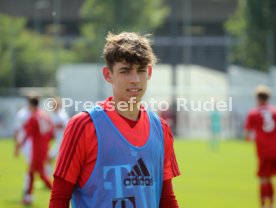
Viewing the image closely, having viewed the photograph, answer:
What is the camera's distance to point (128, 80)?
3824 mm

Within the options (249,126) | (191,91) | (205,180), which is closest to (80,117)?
(249,126)

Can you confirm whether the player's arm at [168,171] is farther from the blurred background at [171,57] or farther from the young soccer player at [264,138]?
the blurred background at [171,57]

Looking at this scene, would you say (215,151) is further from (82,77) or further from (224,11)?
(224,11)

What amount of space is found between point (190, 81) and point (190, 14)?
371cm

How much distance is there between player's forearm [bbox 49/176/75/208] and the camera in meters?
3.76

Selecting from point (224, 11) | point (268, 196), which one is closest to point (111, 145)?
point (268, 196)

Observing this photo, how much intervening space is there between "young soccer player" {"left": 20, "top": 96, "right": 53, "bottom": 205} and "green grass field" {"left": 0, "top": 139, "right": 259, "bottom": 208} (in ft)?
1.79

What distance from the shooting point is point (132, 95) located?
12.6 ft

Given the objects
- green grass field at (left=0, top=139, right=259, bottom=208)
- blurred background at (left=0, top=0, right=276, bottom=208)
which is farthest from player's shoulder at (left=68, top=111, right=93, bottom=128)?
blurred background at (left=0, top=0, right=276, bottom=208)

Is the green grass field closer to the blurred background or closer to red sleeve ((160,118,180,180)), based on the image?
the blurred background

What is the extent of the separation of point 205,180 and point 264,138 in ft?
18.1

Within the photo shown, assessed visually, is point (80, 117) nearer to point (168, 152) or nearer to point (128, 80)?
point (128, 80)

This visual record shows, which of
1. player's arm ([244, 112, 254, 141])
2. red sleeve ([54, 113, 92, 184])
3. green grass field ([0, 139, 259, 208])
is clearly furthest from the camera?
green grass field ([0, 139, 259, 208])

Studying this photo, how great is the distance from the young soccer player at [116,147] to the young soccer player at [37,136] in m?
9.18
